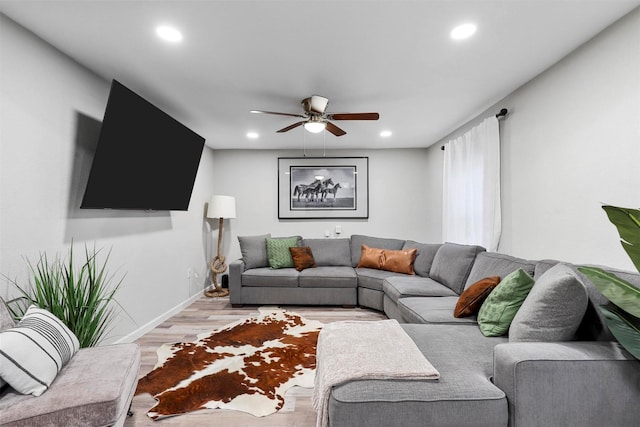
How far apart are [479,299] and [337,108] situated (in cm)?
236

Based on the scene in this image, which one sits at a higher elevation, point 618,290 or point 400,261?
point 618,290

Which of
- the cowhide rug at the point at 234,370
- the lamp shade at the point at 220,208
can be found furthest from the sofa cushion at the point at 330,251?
the cowhide rug at the point at 234,370

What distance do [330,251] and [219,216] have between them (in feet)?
5.97

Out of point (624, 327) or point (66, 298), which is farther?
point (66, 298)

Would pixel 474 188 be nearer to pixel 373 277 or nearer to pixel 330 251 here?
pixel 373 277

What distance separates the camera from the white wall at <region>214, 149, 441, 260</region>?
5445 millimetres

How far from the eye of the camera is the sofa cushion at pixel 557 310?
151cm

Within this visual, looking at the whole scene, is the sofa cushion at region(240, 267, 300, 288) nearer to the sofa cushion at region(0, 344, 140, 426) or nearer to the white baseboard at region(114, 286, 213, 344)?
the white baseboard at region(114, 286, 213, 344)

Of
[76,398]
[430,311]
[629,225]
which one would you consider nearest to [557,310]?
[629,225]

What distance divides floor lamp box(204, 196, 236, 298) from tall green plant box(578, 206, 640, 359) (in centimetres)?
441

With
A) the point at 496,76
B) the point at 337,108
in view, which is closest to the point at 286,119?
the point at 337,108

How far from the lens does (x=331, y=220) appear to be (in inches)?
214

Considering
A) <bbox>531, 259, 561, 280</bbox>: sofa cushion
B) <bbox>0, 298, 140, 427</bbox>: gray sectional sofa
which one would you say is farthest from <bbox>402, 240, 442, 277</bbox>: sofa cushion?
<bbox>0, 298, 140, 427</bbox>: gray sectional sofa

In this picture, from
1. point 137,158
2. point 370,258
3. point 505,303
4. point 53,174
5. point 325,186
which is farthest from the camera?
point 325,186
